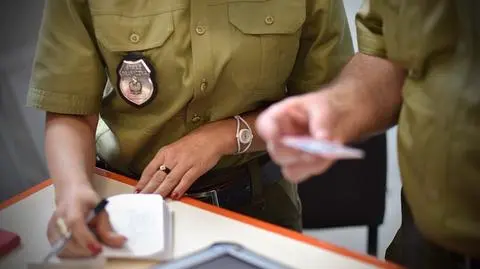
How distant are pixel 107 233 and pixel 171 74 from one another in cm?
29

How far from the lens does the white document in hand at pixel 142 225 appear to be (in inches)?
30.4

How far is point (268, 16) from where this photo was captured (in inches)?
38.9

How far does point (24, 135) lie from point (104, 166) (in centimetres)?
56

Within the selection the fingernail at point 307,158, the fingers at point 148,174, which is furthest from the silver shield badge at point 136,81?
the fingernail at point 307,158

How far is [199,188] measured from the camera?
3.47ft

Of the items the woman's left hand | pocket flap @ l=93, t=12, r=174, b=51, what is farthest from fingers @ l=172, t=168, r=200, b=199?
pocket flap @ l=93, t=12, r=174, b=51

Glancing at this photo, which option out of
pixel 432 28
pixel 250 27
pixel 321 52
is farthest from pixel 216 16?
pixel 432 28

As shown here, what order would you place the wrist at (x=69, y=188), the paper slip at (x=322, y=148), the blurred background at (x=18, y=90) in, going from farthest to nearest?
the blurred background at (x=18, y=90) → the wrist at (x=69, y=188) → the paper slip at (x=322, y=148)

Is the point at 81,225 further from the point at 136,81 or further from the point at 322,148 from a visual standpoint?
the point at 322,148

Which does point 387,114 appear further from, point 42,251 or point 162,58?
point 42,251

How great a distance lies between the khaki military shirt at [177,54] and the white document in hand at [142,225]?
18 cm

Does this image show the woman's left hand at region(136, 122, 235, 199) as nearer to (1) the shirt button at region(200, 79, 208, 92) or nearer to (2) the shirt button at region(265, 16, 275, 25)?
(1) the shirt button at region(200, 79, 208, 92)

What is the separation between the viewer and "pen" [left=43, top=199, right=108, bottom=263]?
78 centimetres

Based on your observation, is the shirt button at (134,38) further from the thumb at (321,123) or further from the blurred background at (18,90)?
the blurred background at (18,90)
